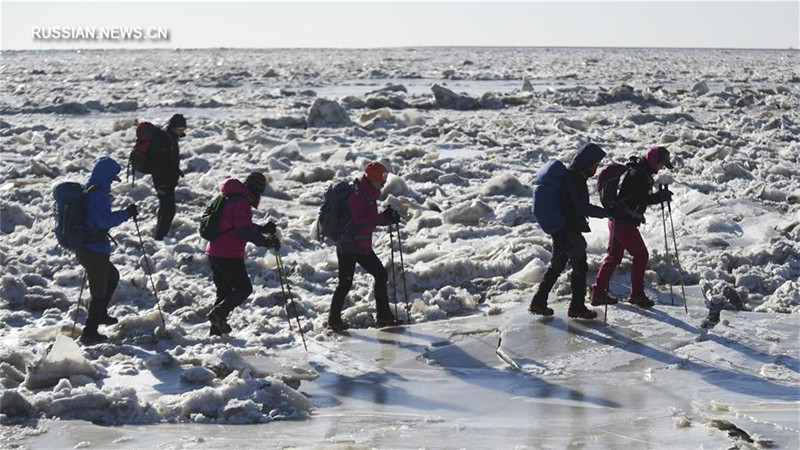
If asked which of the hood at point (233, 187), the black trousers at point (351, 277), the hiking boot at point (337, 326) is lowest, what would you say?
the hiking boot at point (337, 326)

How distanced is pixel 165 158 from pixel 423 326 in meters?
3.77

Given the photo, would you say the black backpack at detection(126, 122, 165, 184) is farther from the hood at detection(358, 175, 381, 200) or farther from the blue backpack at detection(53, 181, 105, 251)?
the hood at detection(358, 175, 381, 200)

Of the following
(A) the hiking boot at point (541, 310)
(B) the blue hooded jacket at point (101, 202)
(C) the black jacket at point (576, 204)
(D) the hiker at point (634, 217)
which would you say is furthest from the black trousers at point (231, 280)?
(D) the hiker at point (634, 217)

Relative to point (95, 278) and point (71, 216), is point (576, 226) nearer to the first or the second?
point (95, 278)

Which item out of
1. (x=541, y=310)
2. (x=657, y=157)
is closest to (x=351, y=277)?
(x=541, y=310)

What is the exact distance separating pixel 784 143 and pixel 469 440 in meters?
15.3

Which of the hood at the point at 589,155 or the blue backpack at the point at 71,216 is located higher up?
the hood at the point at 589,155

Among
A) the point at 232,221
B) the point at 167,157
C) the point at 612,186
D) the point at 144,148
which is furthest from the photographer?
the point at 167,157

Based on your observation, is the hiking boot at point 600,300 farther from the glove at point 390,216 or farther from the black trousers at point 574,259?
the glove at point 390,216

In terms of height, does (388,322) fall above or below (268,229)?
below

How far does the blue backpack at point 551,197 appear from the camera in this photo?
8.38 m

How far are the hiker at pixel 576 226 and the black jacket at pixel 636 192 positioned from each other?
45 cm

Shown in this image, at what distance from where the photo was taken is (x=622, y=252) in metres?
8.97

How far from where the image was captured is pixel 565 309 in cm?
907
